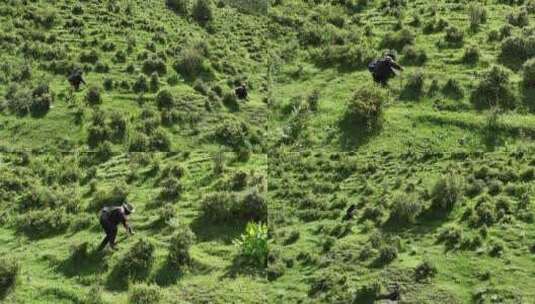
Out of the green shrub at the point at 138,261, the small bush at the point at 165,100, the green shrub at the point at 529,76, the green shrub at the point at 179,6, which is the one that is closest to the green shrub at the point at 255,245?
the green shrub at the point at 138,261

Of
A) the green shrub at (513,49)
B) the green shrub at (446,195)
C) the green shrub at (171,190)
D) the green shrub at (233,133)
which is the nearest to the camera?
the green shrub at (446,195)

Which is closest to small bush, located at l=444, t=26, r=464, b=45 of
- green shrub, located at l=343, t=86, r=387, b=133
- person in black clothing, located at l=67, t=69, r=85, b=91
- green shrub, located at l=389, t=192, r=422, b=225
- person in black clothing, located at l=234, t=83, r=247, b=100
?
green shrub, located at l=343, t=86, r=387, b=133

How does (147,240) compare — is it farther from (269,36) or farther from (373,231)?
(269,36)

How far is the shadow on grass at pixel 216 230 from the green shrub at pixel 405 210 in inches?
195

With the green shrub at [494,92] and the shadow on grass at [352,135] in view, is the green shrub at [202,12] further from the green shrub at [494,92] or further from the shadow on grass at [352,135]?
the green shrub at [494,92]

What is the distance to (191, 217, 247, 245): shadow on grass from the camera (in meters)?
24.8

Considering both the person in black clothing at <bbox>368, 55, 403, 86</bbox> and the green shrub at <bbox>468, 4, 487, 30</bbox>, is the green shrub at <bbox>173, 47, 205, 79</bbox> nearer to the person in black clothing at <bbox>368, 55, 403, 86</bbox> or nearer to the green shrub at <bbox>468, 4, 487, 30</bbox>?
the person in black clothing at <bbox>368, 55, 403, 86</bbox>

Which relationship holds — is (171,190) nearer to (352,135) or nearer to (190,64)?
(352,135)

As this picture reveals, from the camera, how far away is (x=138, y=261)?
23.2 m

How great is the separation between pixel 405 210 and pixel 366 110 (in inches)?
239

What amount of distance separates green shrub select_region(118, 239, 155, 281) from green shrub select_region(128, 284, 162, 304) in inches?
38.6

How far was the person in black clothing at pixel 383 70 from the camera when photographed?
104 feet

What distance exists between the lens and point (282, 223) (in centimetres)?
2511

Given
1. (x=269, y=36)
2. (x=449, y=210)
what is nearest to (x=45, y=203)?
(x=449, y=210)
